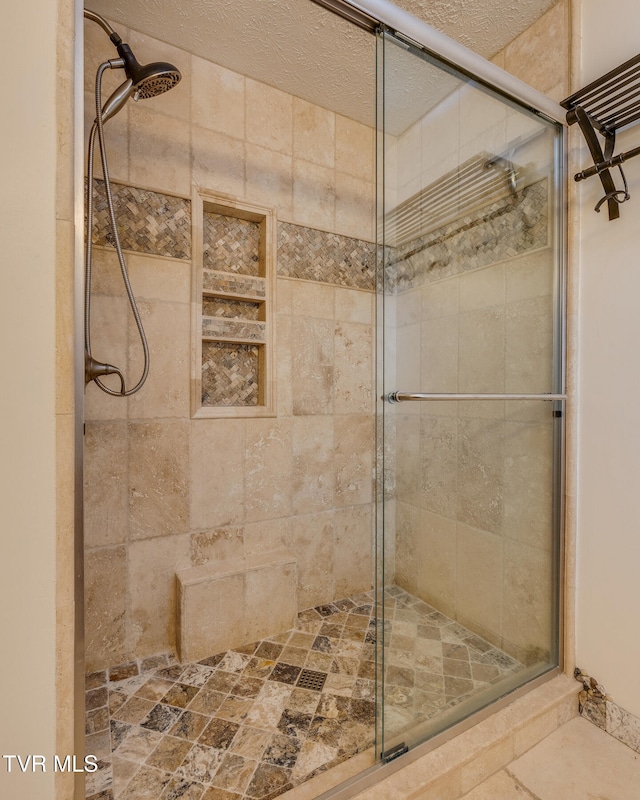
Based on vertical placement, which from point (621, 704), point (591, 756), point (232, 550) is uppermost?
point (232, 550)

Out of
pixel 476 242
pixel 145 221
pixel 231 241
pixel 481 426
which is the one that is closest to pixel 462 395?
pixel 481 426

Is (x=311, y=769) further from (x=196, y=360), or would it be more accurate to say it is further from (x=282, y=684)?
(x=196, y=360)

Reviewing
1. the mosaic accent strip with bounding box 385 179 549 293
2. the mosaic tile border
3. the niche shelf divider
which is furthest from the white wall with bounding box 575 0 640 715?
the niche shelf divider

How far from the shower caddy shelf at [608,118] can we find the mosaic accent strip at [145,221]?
1.33m

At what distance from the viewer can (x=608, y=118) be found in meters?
1.08

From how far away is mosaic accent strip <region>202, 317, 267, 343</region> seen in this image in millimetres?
1531

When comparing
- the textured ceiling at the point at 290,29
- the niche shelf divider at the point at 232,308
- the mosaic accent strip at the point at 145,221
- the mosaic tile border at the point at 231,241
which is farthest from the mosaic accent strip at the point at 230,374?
the textured ceiling at the point at 290,29

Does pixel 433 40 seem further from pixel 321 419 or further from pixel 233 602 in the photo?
pixel 233 602

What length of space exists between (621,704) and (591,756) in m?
0.16

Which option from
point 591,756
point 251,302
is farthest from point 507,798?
point 251,302

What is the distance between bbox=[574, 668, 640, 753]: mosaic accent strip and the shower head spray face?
2.11 m

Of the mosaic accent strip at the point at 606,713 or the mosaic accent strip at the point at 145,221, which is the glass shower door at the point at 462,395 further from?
the mosaic accent strip at the point at 145,221

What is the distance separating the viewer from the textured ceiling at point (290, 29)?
1.28m

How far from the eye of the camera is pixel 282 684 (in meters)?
1.27
